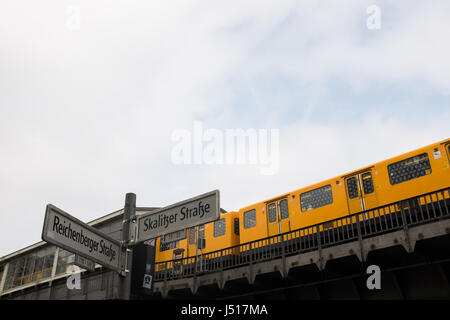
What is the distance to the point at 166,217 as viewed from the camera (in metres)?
7.25

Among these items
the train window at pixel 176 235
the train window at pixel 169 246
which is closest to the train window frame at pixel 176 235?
the train window at pixel 176 235

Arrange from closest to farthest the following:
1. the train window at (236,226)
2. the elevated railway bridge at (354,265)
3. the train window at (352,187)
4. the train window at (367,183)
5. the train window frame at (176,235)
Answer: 1. the train window frame at (176,235)
2. the elevated railway bridge at (354,265)
3. the train window at (367,183)
4. the train window at (352,187)
5. the train window at (236,226)

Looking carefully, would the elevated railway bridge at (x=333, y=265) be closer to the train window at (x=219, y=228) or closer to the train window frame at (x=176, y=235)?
the train window at (x=219, y=228)

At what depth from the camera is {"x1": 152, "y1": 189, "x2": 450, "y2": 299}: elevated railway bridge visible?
506 inches

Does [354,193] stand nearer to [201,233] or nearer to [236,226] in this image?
[236,226]

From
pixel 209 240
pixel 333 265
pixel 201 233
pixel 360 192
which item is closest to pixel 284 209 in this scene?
pixel 360 192

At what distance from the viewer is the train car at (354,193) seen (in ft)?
47.0

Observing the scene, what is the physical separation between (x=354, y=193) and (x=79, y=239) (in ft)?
40.7

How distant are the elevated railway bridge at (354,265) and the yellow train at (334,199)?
1.96 ft

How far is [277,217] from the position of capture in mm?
18797
